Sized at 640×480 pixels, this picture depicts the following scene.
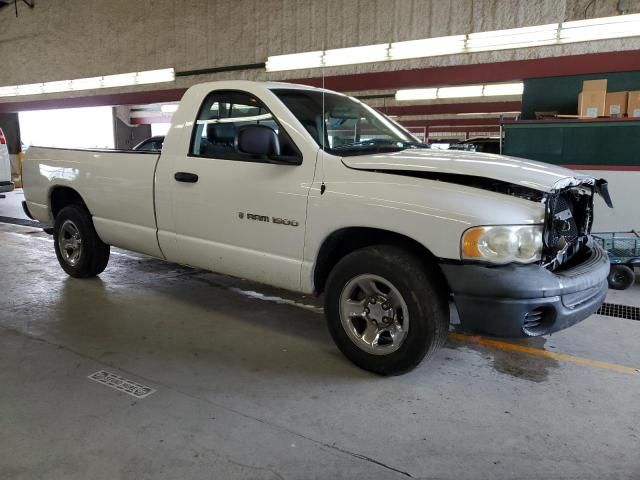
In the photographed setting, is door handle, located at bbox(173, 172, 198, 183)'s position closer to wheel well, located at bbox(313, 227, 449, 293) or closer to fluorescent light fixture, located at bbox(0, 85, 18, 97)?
wheel well, located at bbox(313, 227, 449, 293)

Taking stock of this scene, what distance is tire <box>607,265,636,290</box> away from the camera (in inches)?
211

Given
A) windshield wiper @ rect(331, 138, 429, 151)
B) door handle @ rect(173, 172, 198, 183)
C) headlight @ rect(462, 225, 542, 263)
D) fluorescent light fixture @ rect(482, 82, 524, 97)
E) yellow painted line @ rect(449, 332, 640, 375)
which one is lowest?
yellow painted line @ rect(449, 332, 640, 375)

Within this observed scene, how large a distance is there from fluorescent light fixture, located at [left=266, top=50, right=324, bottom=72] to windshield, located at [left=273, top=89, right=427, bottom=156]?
19.4 feet

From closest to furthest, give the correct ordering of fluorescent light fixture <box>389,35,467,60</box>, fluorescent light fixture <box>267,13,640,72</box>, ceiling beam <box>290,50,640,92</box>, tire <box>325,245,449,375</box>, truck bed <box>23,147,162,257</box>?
tire <box>325,245,449,375</box> < truck bed <box>23,147,162,257</box> < fluorescent light fixture <box>267,13,640,72</box> < ceiling beam <box>290,50,640,92</box> < fluorescent light fixture <box>389,35,467,60</box>

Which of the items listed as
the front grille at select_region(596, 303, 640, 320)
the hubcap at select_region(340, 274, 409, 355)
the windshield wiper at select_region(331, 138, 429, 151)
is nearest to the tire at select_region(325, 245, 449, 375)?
the hubcap at select_region(340, 274, 409, 355)

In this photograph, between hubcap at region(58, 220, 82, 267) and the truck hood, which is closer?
the truck hood

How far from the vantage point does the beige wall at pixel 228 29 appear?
7961 mm

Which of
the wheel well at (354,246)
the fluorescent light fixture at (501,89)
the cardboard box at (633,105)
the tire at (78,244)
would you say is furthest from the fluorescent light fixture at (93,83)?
the wheel well at (354,246)

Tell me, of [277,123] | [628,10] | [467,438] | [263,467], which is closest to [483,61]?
[628,10]

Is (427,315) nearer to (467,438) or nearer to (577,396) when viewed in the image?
(467,438)

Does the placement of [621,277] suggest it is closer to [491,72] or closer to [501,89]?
[491,72]

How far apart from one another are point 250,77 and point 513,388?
9.22 m

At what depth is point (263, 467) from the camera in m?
2.41

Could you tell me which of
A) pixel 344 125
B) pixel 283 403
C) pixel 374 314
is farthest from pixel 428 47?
pixel 283 403
